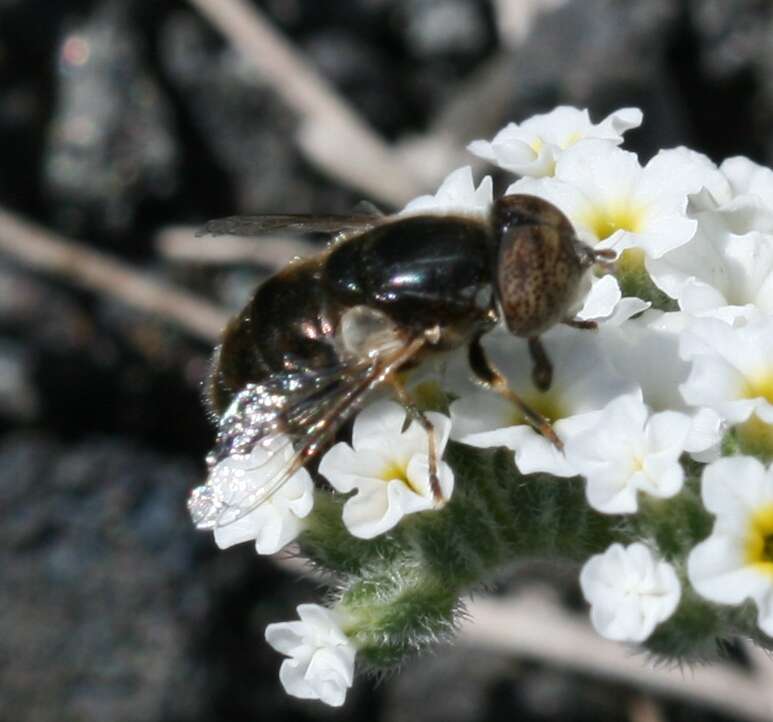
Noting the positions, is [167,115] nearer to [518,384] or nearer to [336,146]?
[336,146]

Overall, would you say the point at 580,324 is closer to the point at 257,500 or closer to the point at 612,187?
the point at 612,187

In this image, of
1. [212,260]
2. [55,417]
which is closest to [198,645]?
[55,417]

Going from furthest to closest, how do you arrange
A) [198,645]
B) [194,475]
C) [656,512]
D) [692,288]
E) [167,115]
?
[167,115] → [194,475] → [198,645] → [692,288] → [656,512]

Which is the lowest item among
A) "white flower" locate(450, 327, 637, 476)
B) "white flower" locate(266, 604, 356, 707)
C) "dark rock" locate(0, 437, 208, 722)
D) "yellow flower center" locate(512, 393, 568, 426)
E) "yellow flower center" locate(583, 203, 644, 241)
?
"dark rock" locate(0, 437, 208, 722)

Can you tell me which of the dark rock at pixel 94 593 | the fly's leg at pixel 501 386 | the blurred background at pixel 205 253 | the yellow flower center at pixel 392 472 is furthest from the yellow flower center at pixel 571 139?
the dark rock at pixel 94 593

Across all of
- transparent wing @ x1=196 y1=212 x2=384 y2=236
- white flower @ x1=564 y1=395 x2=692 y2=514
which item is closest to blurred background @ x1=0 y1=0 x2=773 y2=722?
transparent wing @ x1=196 y1=212 x2=384 y2=236

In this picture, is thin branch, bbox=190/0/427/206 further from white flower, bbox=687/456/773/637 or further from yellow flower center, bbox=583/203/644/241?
white flower, bbox=687/456/773/637
